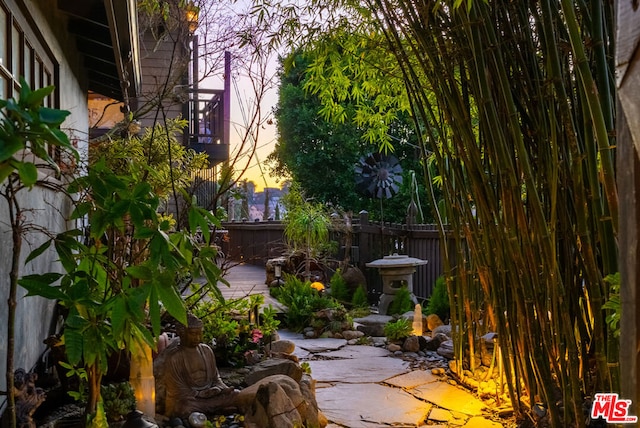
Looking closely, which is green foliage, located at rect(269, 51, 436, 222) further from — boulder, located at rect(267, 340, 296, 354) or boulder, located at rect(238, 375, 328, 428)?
boulder, located at rect(238, 375, 328, 428)

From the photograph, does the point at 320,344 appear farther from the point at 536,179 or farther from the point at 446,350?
the point at 536,179

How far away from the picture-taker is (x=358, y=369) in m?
4.54

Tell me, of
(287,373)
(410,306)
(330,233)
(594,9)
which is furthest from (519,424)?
(330,233)

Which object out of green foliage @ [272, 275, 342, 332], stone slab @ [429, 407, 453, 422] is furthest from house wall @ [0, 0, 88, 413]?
green foliage @ [272, 275, 342, 332]

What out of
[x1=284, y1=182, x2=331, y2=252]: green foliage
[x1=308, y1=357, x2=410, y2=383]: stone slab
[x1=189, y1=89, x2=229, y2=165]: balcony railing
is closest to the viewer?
[x1=308, y1=357, x2=410, y2=383]: stone slab

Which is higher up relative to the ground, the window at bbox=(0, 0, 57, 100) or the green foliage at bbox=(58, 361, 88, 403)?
the window at bbox=(0, 0, 57, 100)

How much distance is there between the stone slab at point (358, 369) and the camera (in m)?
4.26

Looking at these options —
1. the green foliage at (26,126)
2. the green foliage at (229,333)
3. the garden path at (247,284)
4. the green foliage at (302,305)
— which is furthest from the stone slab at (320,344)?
the green foliage at (26,126)

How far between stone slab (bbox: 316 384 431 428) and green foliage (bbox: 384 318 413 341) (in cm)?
134

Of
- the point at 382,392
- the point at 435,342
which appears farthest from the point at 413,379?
the point at 435,342

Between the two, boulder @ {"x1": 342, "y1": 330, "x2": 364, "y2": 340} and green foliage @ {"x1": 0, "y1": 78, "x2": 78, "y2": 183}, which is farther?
boulder @ {"x1": 342, "y1": 330, "x2": 364, "y2": 340}

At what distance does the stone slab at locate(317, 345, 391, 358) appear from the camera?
16.6 feet

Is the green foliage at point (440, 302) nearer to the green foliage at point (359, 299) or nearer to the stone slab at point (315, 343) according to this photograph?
the stone slab at point (315, 343)

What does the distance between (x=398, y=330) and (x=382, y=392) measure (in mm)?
1535
